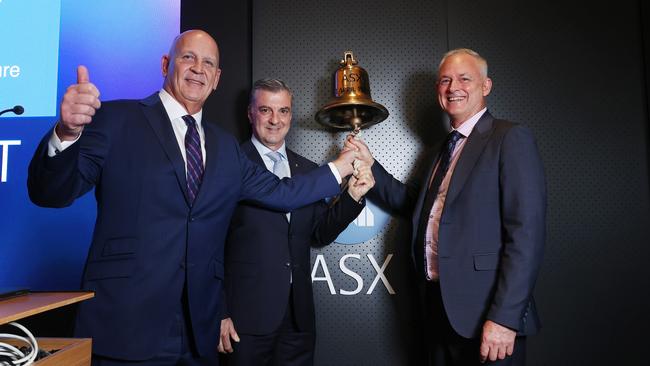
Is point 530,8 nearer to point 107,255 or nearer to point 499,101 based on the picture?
point 499,101

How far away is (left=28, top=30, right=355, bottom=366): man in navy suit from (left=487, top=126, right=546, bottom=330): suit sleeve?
1.19m

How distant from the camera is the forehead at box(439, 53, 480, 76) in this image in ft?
7.58

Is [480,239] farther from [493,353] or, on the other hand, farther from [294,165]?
[294,165]

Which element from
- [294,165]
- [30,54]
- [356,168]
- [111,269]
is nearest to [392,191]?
[356,168]

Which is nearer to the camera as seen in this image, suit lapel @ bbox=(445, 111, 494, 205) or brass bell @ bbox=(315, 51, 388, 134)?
suit lapel @ bbox=(445, 111, 494, 205)

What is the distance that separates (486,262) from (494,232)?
0.14 metres

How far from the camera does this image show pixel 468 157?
2.05 meters

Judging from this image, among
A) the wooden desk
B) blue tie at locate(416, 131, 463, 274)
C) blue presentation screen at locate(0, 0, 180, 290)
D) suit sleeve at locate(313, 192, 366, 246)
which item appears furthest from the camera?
blue presentation screen at locate(0, 0, 180, 290)

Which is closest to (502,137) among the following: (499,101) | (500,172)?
(500,172)

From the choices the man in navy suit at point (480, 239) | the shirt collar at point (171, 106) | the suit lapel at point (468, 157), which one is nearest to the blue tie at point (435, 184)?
the man in navy suit at point (480, 239)

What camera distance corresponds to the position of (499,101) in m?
2.88

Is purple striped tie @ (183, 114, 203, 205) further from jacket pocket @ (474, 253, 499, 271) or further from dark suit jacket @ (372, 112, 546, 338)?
jacket pocket @ (474, 253, 499, 271)

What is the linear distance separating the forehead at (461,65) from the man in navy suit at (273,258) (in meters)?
0.70

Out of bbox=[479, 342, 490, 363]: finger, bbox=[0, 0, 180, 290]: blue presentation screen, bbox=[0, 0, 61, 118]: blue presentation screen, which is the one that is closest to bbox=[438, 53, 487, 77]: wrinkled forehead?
bbox=[479, 342, 490, 363]: finger
